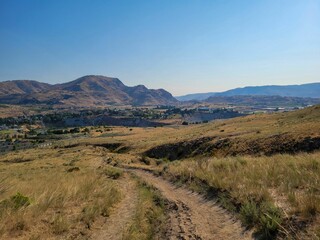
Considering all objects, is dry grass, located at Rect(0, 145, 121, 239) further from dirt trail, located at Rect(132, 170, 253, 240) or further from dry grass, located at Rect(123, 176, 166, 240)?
dirt trail, located at Rect(132, 170, 253, 240)

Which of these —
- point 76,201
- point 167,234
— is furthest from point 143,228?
point 76,201

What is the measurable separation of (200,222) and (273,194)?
2.64m

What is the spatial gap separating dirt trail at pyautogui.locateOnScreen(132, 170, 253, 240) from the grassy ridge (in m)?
0.42

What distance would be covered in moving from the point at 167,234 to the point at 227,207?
2.63m

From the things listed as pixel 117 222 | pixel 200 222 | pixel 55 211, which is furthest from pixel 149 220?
pixel 55 211

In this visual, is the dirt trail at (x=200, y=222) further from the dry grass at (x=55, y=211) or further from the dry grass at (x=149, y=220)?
the dry grass at (x=55, y=211)

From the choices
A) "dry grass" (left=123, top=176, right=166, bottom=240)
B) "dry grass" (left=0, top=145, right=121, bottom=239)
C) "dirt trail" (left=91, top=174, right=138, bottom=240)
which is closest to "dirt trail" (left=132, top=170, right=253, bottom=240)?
"dry grass" (left=123, top=176, right=166, bottom=240)

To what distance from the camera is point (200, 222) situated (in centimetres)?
1017

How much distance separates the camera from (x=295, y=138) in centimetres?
3173

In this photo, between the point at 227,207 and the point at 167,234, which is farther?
the point at 227,207

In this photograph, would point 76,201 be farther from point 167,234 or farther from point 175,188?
point 175,188

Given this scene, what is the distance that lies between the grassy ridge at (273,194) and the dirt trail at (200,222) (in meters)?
0.42

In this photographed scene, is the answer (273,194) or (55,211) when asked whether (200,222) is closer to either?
(273,194)

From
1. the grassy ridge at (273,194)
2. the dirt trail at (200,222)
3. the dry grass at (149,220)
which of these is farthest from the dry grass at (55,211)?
the grassy ridge at (273,194)
